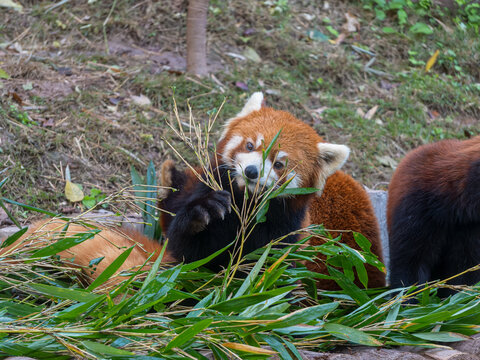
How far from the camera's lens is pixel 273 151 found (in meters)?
2.60

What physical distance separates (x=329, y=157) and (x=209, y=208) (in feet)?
2.51

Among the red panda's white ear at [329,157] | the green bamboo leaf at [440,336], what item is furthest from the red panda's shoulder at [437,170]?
the green bamboo leaf at [440,336]

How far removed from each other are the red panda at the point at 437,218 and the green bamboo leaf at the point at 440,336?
797 millimetres

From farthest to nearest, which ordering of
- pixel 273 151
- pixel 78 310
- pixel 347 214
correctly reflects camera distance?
pixel 347 214 < pixel 273 151 < pixel 78 310

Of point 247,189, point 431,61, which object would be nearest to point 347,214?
point 247,189

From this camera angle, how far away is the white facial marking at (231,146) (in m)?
2.72

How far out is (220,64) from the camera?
17.1 ft

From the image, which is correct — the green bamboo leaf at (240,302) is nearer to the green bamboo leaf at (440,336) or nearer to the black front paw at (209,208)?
the black front paw at (209,208)

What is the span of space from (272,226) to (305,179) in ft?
0.98

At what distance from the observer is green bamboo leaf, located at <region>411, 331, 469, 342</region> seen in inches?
82.0

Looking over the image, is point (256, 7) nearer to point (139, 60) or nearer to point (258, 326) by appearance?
point (139, 60)

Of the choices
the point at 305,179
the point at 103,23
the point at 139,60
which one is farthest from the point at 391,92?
the point at 305,179

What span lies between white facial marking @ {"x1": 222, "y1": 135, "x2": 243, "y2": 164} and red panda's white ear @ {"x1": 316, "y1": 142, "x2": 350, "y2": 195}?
419mm

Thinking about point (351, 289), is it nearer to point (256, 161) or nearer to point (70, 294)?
point (256, 161)
